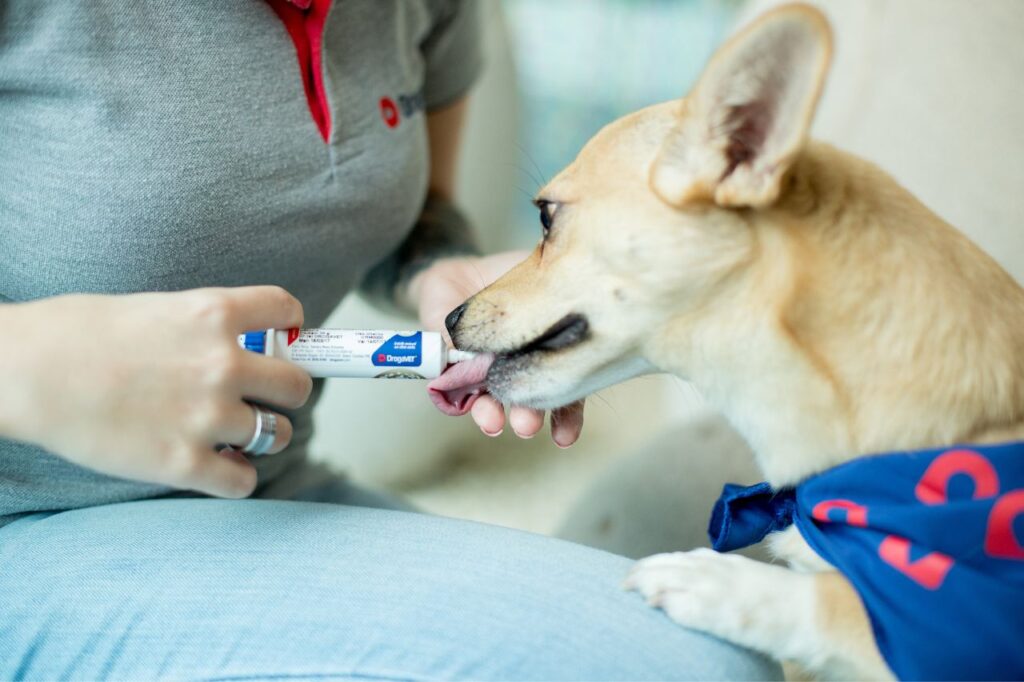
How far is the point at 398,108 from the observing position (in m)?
1.08

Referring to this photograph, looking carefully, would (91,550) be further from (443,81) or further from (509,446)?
(509,446)

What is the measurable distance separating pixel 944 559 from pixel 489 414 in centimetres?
43

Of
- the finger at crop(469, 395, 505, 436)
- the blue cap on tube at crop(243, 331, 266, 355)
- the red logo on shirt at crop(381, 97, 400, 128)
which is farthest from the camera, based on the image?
the red logo on shirt at crop(381, 97, 400, 128)

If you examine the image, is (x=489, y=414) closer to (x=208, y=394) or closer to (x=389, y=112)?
(x=208, y=394)

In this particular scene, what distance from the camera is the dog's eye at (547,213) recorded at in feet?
→ 2.71

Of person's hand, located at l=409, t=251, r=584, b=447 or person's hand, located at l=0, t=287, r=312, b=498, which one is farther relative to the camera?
person's hand, located at l=409, t=251, r=584, b=447

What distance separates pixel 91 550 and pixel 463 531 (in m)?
0.35

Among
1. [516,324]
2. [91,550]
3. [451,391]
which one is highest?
[516,324]

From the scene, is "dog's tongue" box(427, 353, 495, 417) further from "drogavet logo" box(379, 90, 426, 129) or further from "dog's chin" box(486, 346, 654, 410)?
"drogavet logo" box(379, 90, 426, 129)

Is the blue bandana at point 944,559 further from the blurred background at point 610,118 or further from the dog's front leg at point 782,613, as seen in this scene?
the blurred background at point 610,118

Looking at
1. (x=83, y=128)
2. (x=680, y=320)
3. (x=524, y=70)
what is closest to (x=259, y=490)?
(x=83, y=128)

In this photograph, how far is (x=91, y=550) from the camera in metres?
0.78

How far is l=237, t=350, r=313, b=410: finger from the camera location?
671mm

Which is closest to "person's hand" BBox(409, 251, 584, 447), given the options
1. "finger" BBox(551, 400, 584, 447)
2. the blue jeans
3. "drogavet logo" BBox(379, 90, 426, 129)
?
"finger" BBox(551, 400, 584, 447)
